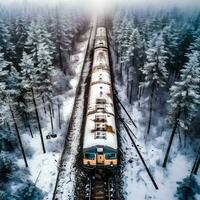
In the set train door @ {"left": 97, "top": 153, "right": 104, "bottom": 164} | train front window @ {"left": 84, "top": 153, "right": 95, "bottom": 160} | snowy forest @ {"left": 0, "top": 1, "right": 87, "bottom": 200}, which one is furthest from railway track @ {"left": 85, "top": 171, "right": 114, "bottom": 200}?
snowy forest @ {"left": 0, "top": 1, "right": 87, "bottom": 200}

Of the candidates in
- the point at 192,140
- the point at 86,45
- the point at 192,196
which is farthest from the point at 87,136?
the point at 86,45

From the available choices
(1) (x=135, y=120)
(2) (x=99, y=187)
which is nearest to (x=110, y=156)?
(2) (x=99, y=187)

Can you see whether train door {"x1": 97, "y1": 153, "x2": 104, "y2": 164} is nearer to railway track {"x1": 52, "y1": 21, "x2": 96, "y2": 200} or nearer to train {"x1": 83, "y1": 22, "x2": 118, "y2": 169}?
train {"x1": 83, "y1": 22, "x2": 118, "y2": 169}

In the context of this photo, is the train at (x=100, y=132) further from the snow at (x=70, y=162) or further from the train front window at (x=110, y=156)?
the snow at (x=70, y=162)

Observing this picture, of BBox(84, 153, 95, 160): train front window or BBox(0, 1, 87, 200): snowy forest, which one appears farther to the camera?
BBox(84, 153, 95, 160): train front window

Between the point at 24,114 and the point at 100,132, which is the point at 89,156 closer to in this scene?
the point at 100,132

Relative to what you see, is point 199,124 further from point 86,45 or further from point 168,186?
point 86,45
